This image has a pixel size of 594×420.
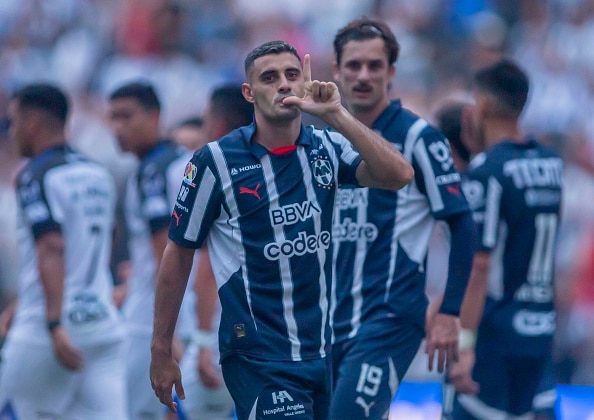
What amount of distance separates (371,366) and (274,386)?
3.72 feet

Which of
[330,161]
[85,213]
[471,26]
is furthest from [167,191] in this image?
[471,26]

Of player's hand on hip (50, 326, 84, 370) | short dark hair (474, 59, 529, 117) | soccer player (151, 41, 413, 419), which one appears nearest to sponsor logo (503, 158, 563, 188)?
short dark hair (474, 59, 529, 117)

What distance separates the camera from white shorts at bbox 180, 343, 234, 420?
27.9ft

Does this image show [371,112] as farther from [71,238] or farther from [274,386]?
[71,238]

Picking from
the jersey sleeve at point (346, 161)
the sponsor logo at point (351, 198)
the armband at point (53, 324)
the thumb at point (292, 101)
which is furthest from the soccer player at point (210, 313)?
the thumb at point (292, 101)

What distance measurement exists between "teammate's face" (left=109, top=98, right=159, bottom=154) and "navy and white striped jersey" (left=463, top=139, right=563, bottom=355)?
2800mm

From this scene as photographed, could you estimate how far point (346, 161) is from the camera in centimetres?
575

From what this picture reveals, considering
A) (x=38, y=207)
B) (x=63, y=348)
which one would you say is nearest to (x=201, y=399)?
(x=63, y=348)

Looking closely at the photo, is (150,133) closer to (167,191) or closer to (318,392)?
(167,191)

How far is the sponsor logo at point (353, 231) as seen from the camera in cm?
666

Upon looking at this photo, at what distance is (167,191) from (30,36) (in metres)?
9.20

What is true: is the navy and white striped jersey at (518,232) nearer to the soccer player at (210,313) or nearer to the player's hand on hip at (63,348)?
the soccer player at (210,313)

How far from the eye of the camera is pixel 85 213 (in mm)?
8219

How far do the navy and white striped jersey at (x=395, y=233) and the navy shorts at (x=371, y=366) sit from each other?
63 mm
